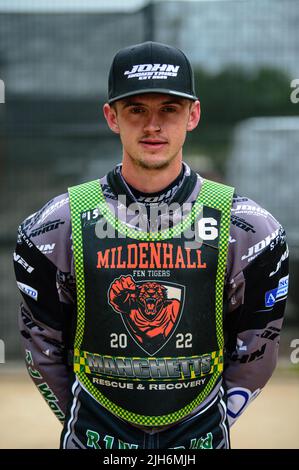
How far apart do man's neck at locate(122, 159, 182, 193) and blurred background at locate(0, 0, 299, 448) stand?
4415mm

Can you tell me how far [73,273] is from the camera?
90.4 inches

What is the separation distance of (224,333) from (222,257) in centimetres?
27

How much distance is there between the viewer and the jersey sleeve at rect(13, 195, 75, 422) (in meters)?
2.33

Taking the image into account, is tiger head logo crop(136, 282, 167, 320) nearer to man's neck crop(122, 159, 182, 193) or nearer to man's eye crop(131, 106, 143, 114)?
man's neck crop(122, 159, 182, 193)

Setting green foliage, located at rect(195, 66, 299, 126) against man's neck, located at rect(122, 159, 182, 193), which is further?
green foliage, located at rect(195, 66, 299, 126)

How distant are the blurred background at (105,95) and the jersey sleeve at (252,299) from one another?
4.22 m

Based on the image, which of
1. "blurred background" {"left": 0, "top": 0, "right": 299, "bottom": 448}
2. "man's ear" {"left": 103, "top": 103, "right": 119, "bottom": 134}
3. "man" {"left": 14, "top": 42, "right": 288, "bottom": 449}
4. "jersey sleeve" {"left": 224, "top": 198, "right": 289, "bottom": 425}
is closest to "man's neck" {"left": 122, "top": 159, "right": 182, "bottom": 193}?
"man" {"left": 14, "top": 42, "right": 288, "bottom": 449}

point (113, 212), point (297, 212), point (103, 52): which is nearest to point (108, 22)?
point (103, 52)

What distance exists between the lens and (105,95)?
667cm

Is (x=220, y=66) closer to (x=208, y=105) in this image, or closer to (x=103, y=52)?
(x=208, y=105)

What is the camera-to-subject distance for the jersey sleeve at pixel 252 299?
229cm

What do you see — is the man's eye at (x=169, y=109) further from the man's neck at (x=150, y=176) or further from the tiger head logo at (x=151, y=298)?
the tiger head logo at (x=151, y=298)

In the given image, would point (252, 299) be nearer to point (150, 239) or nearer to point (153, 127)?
point (150, 239)

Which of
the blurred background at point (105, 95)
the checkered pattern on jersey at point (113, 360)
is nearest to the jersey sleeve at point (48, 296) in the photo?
the checkered pattern on jersey at point (113, 360)
